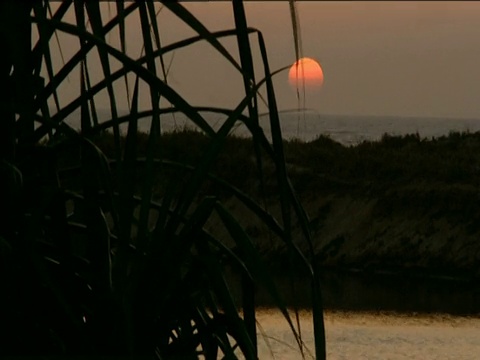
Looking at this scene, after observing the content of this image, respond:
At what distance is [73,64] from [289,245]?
219 mm

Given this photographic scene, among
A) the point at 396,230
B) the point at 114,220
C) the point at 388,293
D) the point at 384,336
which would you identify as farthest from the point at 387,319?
the point at 114,220

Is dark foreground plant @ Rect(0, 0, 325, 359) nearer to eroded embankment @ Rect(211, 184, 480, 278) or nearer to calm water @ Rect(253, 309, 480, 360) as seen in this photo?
calm water @ Rect(253, 309, 480, 360)

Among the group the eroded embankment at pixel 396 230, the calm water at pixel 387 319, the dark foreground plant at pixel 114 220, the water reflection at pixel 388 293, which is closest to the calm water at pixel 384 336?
the calm water at pixel 387 319

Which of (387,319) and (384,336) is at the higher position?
(384,336)

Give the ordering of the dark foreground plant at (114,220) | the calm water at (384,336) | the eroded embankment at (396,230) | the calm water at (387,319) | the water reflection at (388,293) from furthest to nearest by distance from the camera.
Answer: the eroded embankment at (396,230)
the water reflection at (388,293)
the calm water at (387,319)
the calm water at (384,336)
the dark foreground plant at (114,220)

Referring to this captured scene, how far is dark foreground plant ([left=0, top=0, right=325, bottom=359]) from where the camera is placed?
28.8 inches

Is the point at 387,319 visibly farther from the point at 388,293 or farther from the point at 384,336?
the point at 388,293

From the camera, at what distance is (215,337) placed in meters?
0.85

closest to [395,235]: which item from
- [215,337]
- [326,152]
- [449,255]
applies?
[449,255]

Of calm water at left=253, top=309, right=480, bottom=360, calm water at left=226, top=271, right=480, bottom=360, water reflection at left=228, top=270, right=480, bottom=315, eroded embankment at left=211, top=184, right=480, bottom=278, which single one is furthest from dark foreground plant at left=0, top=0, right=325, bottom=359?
eroded embankment at left=211, top=184, right=480, bottom=278

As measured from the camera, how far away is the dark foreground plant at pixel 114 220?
2.40 feet

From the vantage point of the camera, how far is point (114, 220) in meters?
0.73

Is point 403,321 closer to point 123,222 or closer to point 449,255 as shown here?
point 449,255

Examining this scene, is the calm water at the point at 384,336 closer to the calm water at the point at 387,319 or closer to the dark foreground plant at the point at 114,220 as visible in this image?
the calm water at the point at 387,319
